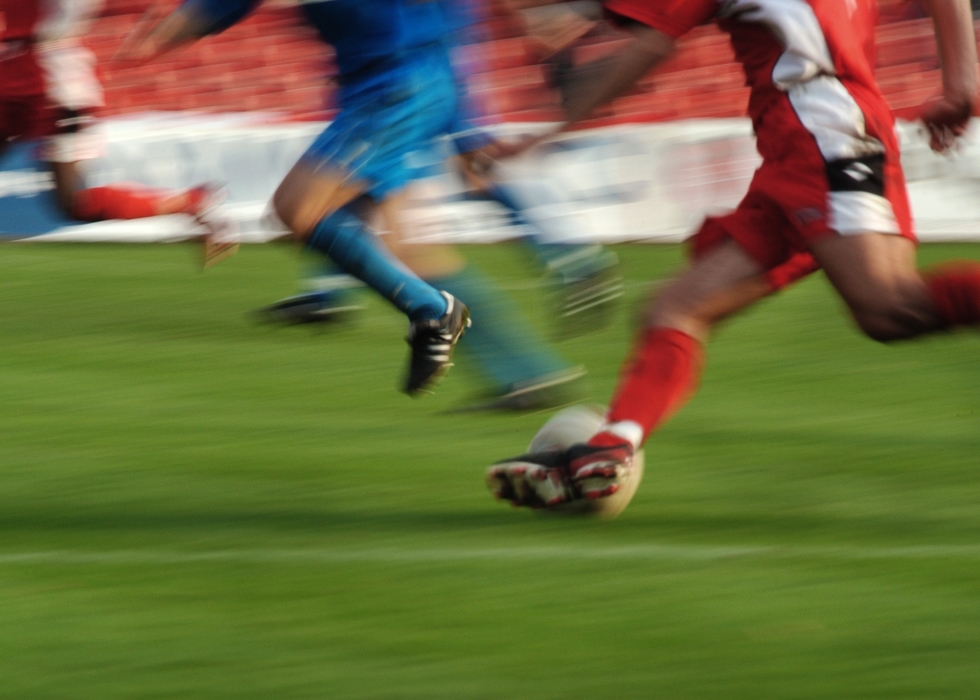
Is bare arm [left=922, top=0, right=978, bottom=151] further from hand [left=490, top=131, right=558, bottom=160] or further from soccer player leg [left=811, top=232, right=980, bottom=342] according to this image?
hand [left=490, top=131, right=558, bottom=160]

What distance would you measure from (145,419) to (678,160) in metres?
5.08

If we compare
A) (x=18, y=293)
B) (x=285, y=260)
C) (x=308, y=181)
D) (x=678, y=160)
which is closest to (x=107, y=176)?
A: (x=285, y=260)

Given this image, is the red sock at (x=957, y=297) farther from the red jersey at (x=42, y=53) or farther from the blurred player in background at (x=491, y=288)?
the red jersey at (x=42, y=53)

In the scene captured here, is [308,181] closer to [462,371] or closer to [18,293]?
[462,371]

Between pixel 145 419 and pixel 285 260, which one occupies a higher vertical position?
pixel 145 419

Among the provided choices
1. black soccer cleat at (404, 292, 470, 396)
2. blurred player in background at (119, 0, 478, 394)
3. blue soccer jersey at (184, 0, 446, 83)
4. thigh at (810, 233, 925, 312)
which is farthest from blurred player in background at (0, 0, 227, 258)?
thigh at (810, 233, 925, 312)

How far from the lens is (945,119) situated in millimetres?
3666

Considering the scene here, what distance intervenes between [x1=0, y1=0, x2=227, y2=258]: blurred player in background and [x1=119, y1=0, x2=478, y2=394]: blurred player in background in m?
2.33

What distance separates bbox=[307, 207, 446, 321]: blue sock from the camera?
4496mm

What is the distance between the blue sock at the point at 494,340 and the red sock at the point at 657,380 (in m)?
1.10

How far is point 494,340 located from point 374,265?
1.49 feet

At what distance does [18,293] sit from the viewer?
23.6 ft

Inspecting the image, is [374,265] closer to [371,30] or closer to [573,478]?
[371,30]

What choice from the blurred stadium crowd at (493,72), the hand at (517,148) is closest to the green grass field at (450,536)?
the hand at (517,148)
